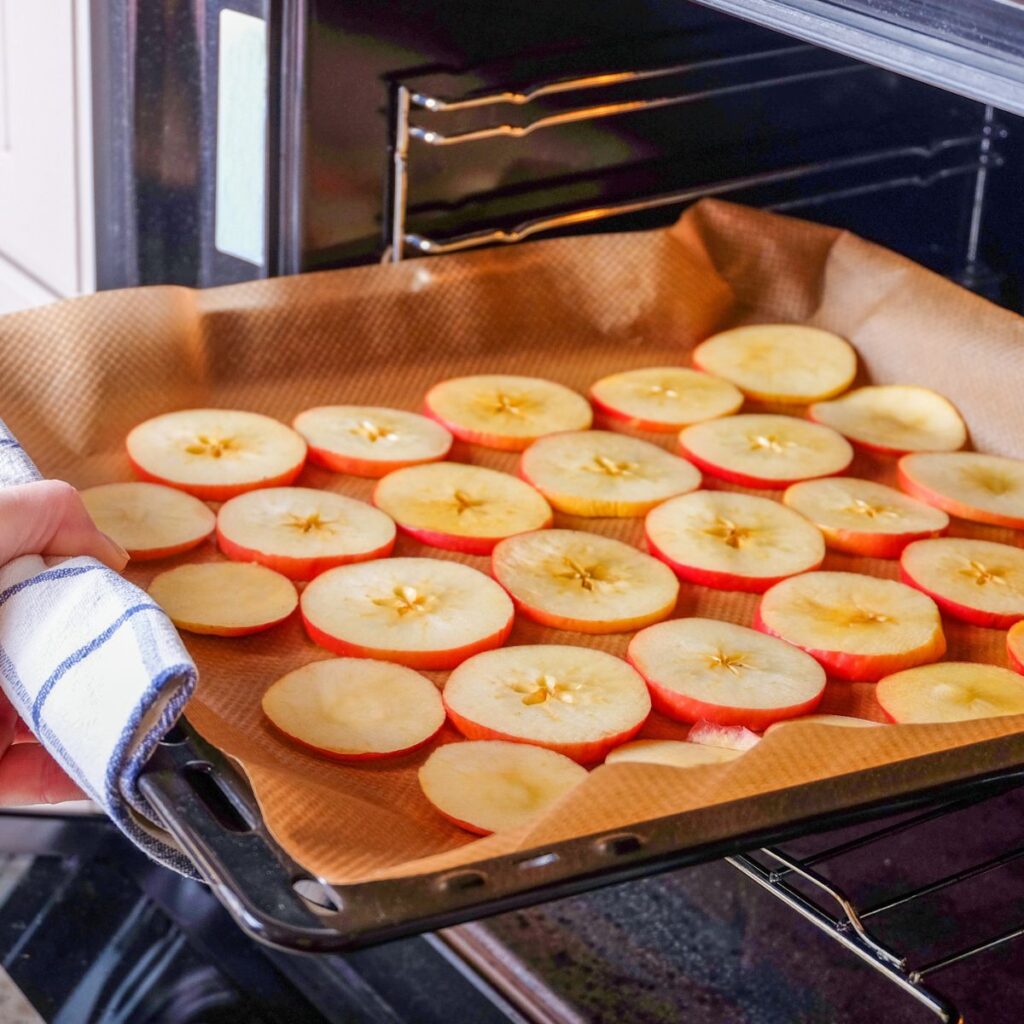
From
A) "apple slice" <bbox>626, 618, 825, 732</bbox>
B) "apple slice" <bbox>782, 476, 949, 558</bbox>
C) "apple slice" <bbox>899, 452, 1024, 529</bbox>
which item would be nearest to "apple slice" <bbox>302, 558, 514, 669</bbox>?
"apple slice" <bbox>626, 618, 825, 732</bbox>

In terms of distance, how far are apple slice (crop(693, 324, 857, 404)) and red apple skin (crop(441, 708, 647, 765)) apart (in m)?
0.65

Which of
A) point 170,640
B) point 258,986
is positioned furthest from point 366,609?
point 258,986

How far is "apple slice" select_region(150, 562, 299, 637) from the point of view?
1.27m

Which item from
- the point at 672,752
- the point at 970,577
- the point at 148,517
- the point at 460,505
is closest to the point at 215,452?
the point at 148,517

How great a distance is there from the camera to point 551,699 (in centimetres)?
121

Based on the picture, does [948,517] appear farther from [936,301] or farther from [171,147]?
[171,147]

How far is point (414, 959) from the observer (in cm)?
152

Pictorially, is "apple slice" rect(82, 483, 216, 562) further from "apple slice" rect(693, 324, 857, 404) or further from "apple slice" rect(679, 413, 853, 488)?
"apple slice" rect(693, 324, 857, 404)

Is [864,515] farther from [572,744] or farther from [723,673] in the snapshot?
[572,744]

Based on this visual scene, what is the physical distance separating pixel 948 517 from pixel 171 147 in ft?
2.67

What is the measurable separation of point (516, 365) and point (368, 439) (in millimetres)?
244

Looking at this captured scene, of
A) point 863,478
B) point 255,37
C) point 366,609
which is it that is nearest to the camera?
point 366,609

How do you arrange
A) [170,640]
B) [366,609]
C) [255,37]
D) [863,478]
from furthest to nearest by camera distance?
[863,478] < [255,37] < [366,609] < [170,640]

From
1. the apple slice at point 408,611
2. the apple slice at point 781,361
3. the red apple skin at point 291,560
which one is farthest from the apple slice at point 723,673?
the apple slice at point 781,361
